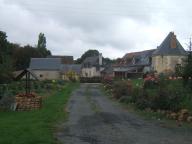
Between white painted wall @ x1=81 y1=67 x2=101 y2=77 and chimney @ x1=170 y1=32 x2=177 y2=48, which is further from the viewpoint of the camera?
white painted wall @ x1=81 y1=67 x2=101 y2=77

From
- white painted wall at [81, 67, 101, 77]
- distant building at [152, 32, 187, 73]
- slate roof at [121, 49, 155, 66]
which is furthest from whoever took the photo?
white painted wall at [81, 67, 101, 77]

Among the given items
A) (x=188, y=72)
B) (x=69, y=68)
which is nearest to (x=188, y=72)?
(x=188, y=72)

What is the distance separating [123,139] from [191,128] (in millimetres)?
4318

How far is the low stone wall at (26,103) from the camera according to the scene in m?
27.0

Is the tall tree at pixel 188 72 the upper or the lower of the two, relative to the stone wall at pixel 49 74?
lower

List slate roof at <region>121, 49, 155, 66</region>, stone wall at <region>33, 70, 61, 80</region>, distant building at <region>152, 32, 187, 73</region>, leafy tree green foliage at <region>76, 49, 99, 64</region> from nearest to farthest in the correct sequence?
distant building at <region>152, 32, 187, 73</region>
slate roof at <region>121, 49, 155, 66</region>
stone wall at <region>33, 70, 61, 80</region>
leafy tree green foliage at <region>76, 49, 99, 64</region>

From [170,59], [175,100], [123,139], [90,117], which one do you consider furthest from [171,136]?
[170,59]

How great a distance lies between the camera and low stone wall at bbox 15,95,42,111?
2703cm

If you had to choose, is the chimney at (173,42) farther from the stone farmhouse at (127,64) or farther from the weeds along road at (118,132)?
the weeds along road at (118,132)

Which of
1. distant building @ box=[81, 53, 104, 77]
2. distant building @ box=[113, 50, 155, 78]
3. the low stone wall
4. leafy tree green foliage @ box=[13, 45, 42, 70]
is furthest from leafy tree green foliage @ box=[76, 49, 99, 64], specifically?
the low stone wall

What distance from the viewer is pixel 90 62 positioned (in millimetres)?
141625

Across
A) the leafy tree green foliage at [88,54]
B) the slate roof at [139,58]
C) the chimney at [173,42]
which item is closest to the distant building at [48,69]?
the slate roof at [139,58]

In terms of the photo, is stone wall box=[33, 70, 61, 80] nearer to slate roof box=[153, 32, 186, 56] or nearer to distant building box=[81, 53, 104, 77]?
distant building box=[81, 53, 104, 77]

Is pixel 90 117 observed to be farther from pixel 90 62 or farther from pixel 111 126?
pixel 90 62
